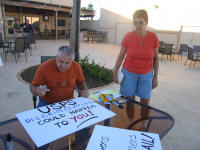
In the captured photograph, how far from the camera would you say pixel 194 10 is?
9539mm

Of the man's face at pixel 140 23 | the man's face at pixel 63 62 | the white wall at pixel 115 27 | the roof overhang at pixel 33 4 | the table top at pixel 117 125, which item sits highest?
the roof overhang at pixel 33 4

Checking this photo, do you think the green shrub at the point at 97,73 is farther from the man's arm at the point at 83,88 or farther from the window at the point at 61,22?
the window at the point at 61,22

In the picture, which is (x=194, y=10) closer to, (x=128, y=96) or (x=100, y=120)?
(x=128, y=96)

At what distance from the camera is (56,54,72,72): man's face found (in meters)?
1.59

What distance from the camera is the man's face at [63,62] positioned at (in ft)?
5.21

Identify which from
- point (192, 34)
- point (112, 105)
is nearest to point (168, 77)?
point (112, 105)

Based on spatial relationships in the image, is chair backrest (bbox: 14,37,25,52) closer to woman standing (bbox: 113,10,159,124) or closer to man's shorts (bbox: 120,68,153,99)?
woman standing (bbox: 113,10,159,124)

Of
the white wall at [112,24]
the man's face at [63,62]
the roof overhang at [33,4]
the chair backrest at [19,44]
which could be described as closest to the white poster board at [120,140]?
the man's face at [63,62]

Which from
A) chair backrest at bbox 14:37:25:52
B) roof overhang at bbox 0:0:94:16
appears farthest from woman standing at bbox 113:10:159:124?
roof overhang at bbox 0:0:94:16

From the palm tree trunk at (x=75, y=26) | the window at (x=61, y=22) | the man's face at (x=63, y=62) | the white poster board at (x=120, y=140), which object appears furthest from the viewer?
the window at (x=61, y=22)

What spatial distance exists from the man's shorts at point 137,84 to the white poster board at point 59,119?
0.58 m

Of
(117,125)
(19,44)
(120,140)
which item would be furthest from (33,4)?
(120,140)

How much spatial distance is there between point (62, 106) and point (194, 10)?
10.5 metres

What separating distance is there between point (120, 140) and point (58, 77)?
905mm
